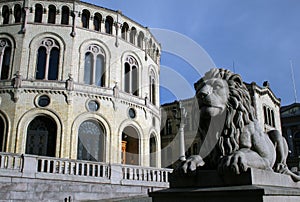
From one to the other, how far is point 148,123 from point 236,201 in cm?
2340

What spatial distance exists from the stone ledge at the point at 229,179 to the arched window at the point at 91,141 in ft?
61.9

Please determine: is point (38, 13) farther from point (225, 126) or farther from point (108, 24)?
point (225, 126)

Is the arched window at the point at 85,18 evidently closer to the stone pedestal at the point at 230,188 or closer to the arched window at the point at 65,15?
the arched window at the point at 65,15

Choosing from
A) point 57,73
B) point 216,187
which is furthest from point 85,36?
point 216,187

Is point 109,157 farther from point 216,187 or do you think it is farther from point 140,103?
point 216,187

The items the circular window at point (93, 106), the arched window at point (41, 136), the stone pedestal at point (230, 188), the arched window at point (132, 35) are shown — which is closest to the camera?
the stone pedestal at point (230, 188)

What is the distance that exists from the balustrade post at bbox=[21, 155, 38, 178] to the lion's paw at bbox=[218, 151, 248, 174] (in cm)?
1231

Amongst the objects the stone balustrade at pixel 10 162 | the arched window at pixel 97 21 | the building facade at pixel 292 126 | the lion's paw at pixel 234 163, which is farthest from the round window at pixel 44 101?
the building facade at pixel 292 126

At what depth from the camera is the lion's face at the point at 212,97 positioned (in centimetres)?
366

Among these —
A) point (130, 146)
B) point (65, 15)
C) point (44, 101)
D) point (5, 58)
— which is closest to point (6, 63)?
point (5, 58)

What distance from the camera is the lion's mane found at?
3.63 meters

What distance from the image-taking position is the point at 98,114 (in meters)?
22.8

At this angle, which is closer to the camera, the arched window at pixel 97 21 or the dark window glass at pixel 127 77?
the arched window at pixel 97 21

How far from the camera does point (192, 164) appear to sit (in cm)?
362
